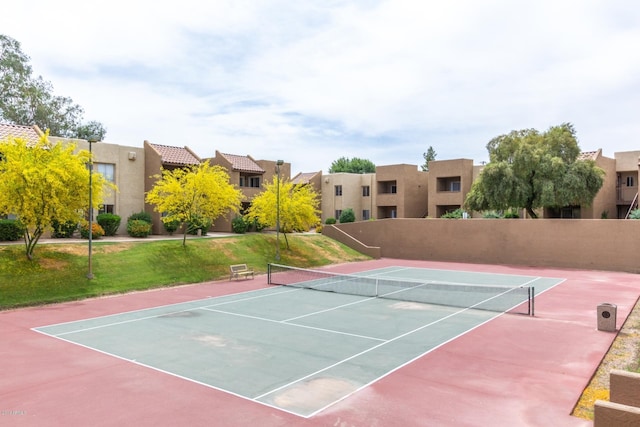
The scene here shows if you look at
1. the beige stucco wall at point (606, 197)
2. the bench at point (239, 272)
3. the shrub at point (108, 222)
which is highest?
the beige stucco wall at point (606, 197)

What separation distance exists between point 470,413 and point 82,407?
24.4 feet

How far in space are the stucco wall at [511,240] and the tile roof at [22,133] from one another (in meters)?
24.5

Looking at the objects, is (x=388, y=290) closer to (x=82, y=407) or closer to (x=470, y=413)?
(x=470, y=413)

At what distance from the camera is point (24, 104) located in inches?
2100

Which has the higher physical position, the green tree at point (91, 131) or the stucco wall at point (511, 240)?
the green tree at point (91, 131)

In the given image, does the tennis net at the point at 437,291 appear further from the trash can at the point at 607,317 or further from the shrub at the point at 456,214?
the shrub at the point at 456,214

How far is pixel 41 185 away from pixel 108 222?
574 inches

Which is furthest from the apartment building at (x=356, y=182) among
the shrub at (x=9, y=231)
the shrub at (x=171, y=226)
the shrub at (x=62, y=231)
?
the shrub at (x=9, y=231)

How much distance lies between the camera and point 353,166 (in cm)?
9300

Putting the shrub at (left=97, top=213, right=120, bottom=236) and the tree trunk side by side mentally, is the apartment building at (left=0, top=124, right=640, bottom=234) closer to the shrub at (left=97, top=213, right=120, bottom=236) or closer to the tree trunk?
the shrub at (left=97, top=213, right=120, bottom=236)

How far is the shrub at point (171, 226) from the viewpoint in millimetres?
36916

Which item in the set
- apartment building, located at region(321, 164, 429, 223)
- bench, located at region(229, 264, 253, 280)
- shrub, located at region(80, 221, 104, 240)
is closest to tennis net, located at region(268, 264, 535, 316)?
bench, located at region(229, 264, 253, 280)

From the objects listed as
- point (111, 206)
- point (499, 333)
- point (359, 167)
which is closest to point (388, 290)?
point (499, 333)

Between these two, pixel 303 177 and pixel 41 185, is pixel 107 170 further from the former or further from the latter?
pixel 303 177
